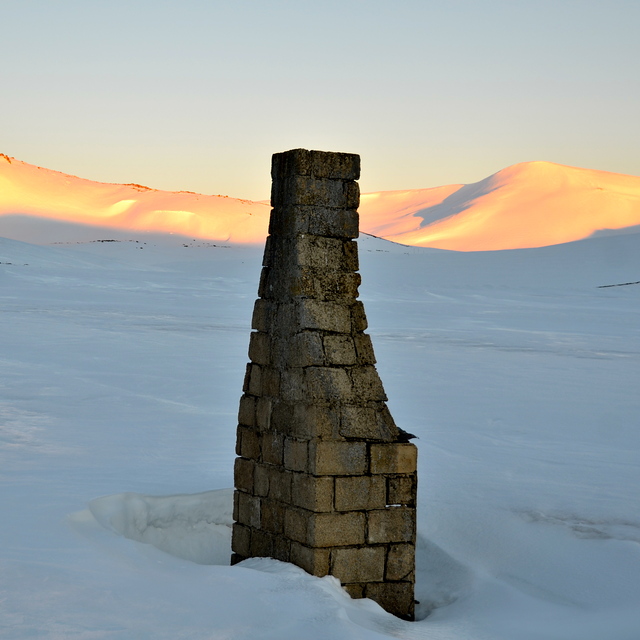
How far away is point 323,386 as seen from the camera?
7.82 meters

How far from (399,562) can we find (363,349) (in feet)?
6.35

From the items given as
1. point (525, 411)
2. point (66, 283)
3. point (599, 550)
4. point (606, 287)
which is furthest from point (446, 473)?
point (606, 287)

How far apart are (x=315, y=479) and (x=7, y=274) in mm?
33370

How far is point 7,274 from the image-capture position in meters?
38.3

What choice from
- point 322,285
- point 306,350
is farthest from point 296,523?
point 322,285

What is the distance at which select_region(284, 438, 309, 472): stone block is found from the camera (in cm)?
786

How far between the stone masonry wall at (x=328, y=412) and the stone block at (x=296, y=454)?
12 mm

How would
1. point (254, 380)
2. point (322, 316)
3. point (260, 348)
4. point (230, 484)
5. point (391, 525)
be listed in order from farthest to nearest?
point (230, 484) < point (254, 380) < point (260, 348) < point (391, 525) < point (322, 316)

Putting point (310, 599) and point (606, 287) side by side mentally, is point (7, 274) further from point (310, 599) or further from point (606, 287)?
point (310, 599)

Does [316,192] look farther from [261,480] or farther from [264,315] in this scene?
[261,480]

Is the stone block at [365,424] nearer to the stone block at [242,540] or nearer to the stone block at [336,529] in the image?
the stone block at [336,529]

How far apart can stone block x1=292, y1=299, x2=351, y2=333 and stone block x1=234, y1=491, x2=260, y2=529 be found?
184 centimetres

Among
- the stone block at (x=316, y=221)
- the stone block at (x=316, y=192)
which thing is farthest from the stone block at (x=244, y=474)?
the stone block at (x=316, y=192)

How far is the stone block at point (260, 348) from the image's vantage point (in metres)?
8.34
